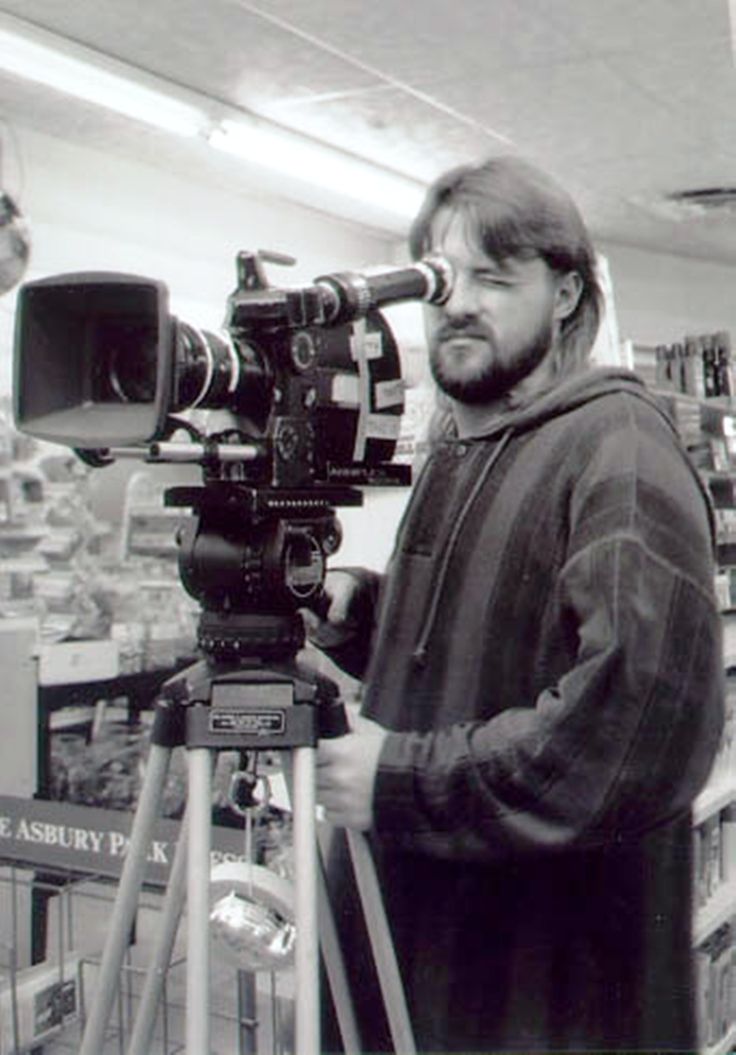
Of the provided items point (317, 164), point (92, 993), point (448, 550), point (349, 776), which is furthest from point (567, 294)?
point (317, 164)

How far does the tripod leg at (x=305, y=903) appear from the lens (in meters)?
1.01

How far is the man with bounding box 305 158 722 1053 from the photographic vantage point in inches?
39.4

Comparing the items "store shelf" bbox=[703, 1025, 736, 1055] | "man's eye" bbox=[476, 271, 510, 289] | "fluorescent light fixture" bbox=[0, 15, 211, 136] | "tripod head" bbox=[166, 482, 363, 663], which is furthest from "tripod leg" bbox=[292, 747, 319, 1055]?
"fluorescent light fixture" bbox=[0, 15, 211, 136]

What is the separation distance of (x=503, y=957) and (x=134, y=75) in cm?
281

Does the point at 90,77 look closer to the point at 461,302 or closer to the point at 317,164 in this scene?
the point at 317,164

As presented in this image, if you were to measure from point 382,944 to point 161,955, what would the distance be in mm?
192

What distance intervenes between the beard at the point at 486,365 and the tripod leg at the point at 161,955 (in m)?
0.47

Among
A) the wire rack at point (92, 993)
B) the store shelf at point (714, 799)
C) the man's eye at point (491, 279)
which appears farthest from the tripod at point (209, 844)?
the store shelf at point (714, 799)

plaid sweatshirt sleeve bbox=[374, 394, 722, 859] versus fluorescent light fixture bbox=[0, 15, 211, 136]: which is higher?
fluorescent light fixture bbox=[0, 15, 211, 136]

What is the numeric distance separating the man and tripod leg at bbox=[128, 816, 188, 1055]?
17 centimetres

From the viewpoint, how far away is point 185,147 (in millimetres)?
4027

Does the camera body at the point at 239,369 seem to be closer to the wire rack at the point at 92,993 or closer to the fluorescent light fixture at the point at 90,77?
the wire rack at the point at 92,993

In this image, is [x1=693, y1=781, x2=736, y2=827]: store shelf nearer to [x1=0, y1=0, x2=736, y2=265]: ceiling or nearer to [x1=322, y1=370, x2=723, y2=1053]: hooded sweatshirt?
[x1=322, y1=370, x2=723, y2=1053]: hooded sweatshirt

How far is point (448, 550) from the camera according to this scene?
1.17 m
